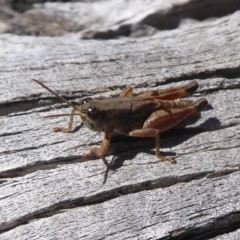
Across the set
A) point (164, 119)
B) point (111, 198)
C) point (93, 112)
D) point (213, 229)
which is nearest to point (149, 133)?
point (164, 119)

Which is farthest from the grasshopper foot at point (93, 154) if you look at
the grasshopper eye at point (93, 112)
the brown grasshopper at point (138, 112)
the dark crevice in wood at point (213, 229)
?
the dark crevice in wood at point (213, 229)

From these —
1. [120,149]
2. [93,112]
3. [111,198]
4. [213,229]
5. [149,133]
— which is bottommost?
[213,229]

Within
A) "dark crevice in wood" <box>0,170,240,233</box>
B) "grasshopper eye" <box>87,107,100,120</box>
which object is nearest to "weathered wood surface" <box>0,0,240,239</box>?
"dark crevice in wood" <box>0,170,240,233</box>

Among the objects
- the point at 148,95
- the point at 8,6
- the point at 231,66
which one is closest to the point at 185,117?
the point at 148,95

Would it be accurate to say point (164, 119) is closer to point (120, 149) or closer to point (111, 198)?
point (120, 149)

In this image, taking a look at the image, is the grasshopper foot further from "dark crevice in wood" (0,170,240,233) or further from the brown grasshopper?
"dark crevice in wood" (0,170,240,233)

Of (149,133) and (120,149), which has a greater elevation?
(149,133)

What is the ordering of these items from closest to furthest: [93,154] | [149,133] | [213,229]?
[213,229], [93,154], [149,133]

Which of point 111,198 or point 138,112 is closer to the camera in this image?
point 111,198
